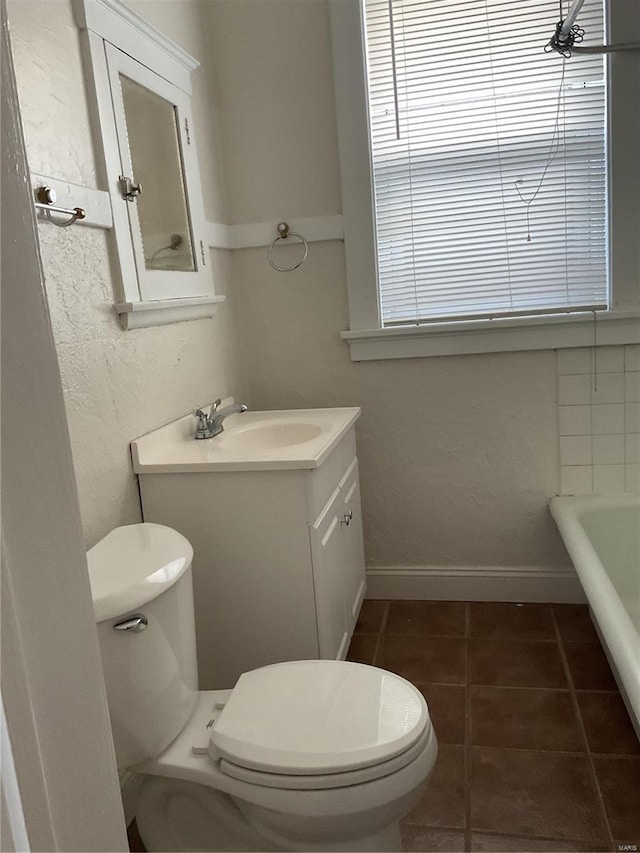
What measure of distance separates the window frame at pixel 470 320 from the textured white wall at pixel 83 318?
750 millimetres

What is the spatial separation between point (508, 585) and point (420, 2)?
85.4 inches

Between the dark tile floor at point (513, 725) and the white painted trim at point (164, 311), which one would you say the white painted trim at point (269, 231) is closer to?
the white painted trim at point (164, 311)

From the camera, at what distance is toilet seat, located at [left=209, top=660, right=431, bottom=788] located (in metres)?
1.21

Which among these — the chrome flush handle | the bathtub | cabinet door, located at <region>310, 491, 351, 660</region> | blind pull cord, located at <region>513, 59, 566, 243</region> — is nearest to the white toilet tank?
the chrome flush handle

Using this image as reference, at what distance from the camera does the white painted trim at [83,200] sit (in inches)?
57.0

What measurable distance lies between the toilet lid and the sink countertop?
20.1 inches

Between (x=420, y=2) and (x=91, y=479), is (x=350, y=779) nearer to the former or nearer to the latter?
(x=91, y=479)

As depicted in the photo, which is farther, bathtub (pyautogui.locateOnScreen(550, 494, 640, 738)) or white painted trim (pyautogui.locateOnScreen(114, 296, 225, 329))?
bathtub (pyautogui.locateOnScreen(550, 494, 640, 738))

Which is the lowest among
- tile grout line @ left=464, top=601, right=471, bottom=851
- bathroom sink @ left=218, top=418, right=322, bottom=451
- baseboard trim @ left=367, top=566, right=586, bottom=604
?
tile grout line @ left=464, top=601, right=471, bottom=851

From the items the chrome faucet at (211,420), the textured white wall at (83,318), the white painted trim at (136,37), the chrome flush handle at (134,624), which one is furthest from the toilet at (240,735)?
the white painted trim at (136,37)

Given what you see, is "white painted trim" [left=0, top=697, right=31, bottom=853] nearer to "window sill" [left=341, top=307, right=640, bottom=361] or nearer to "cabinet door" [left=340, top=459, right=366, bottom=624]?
"cabinet door" [left=340, top=459, right=366, bottom=624]

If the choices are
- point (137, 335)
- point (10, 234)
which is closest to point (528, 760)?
point (137, 335)

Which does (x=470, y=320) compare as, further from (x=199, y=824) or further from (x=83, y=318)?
(x=199, y=824)

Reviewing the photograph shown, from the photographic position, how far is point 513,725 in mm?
1921
